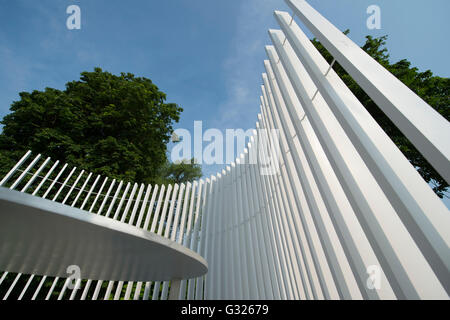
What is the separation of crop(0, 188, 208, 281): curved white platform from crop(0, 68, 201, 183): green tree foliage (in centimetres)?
694

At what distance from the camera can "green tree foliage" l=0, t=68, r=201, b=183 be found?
8828 mm

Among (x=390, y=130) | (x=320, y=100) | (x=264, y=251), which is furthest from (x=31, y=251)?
(x=390, y=130)

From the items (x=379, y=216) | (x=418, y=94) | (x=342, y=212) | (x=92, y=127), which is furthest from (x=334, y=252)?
(x=92, y=127)

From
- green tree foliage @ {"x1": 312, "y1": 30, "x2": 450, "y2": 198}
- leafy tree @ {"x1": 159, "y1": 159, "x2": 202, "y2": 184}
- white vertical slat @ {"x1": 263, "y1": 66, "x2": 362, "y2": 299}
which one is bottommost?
white vertical slat @ {"x1": 263, "y1": 66, "x2": 362, "y2": 299}

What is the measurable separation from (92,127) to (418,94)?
1315 cm

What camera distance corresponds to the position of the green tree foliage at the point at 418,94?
696 centimetres

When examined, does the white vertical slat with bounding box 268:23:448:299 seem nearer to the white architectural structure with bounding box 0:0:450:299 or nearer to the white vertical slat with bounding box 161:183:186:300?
the white architectural structure with bounding box 0:0:450:299

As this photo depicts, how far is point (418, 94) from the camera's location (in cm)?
696

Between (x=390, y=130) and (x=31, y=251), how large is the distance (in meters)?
9.37

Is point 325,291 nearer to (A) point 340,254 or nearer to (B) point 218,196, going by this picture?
(A) point 340,254

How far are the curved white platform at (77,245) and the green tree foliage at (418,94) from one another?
7.65 m

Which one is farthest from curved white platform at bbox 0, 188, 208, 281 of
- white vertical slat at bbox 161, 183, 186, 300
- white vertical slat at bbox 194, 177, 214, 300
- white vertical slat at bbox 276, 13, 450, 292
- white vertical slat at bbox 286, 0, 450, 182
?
white vertical slat at bbox 194, 177, 214, 300

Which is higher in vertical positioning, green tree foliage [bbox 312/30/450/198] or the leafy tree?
the leafy tree

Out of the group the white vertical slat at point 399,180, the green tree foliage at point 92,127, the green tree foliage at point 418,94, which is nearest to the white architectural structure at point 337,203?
the white vertical slat at point 399,180
